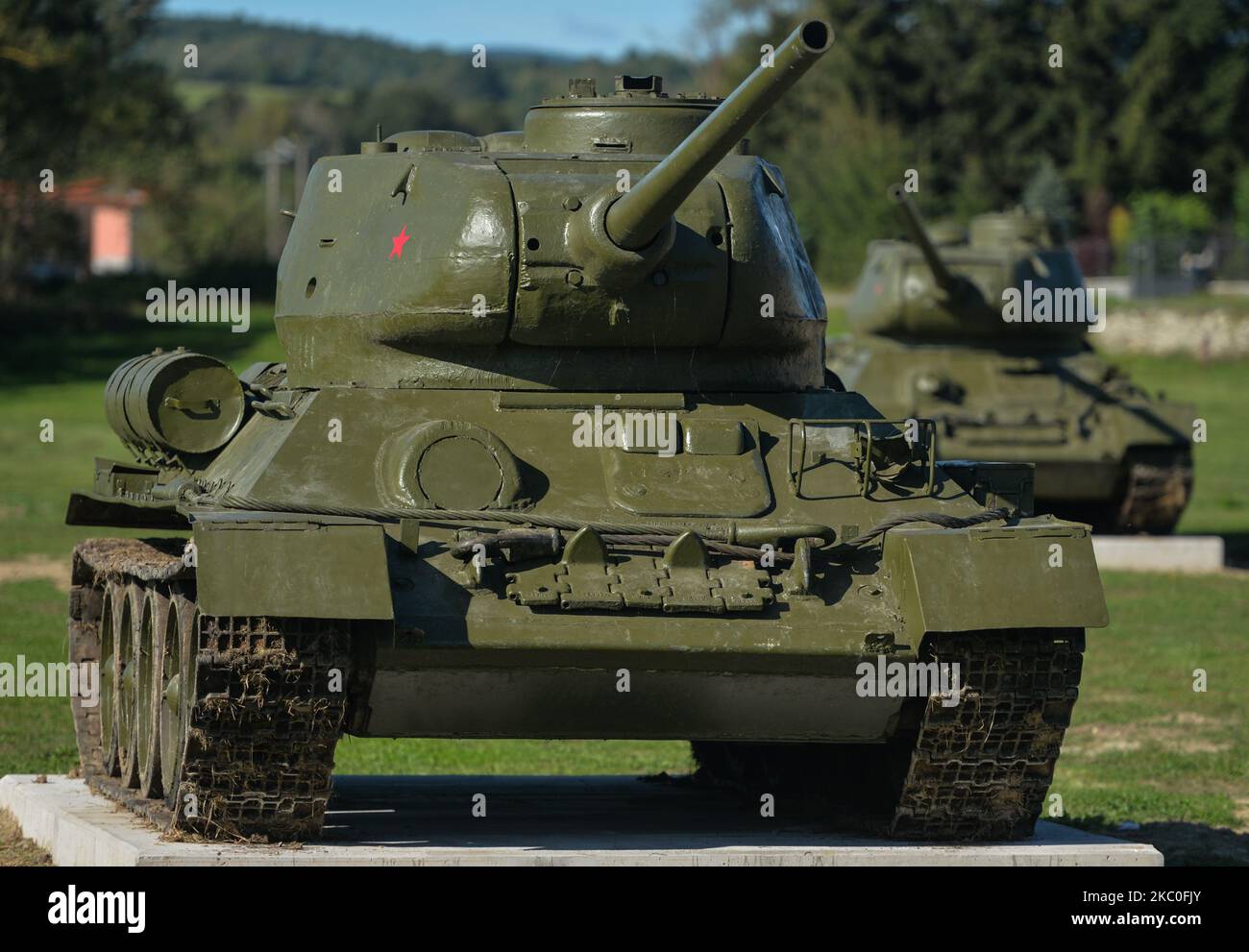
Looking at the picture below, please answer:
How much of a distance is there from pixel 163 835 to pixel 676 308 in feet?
11.9

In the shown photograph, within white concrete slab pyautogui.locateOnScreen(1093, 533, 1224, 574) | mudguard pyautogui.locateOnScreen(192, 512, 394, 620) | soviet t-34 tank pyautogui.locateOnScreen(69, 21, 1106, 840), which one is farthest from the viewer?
white concrete slab pyautogui.locateOnScreen(1093, 533, 1224, 574)

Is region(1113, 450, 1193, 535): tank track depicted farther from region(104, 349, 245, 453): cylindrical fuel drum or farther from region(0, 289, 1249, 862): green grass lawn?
region(104, 349, 245, 453): cylindrical fuel drum

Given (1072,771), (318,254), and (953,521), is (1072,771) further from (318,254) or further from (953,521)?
(318,254)

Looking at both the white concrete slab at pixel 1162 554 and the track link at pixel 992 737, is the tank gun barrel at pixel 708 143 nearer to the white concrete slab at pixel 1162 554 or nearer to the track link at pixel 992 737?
the track link at pixel 992 737

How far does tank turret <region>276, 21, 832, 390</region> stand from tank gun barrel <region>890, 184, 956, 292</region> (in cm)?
696

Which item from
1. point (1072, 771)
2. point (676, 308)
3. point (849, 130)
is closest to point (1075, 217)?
point (849, 130)

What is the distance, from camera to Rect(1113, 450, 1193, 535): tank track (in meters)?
25.2

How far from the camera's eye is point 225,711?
10.4m

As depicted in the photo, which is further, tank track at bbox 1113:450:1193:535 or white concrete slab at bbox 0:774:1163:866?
tank track at bbox 1113:450:1193:535

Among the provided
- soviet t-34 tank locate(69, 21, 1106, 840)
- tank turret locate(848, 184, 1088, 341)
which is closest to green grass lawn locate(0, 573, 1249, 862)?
soviet t-34 tank locate(69, 21, 1106, 840)

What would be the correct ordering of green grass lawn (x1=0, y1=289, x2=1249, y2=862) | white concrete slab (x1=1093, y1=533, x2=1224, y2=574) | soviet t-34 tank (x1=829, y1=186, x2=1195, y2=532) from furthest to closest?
white concrete slab (x1=1093, y1=533, x2=1224, y2=574), soviet t-34 tank (x1=829, y1=186, x2=1195, y2=532), green grass lawn (x1=0, y1=289, x2=1249, y2=862)

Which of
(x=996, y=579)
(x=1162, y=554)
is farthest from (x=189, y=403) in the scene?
(x=1162, y=554)
